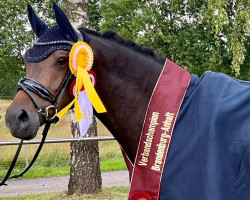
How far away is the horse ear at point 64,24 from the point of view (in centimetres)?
249

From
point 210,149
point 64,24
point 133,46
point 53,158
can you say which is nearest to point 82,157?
point 53,158

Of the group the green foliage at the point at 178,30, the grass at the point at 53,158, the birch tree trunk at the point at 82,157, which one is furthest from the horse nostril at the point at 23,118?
the green foliage at the point at 178,30

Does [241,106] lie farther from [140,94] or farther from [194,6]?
[194,6]

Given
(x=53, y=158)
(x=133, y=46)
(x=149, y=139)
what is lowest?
(x=53, y=158)

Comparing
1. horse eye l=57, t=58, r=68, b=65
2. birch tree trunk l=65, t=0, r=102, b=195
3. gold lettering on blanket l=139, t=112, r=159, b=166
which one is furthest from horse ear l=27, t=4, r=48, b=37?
birch tree trunk l=65, t=0, r=102, b=195

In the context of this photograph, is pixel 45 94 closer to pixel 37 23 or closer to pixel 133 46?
pixel 37 23

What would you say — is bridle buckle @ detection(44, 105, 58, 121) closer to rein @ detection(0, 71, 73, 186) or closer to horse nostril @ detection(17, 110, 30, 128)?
rein @ detection(0, 71, 73, 186)

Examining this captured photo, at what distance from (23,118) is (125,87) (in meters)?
0.72

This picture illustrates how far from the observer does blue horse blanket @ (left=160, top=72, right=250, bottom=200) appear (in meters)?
2.30

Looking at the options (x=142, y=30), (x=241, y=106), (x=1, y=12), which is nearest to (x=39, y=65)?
(x=241, y=106)

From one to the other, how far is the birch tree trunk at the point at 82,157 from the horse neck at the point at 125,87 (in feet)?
12.5

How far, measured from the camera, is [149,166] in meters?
2.50

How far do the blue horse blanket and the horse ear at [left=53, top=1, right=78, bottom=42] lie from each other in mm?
868

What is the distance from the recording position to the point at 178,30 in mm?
20547
